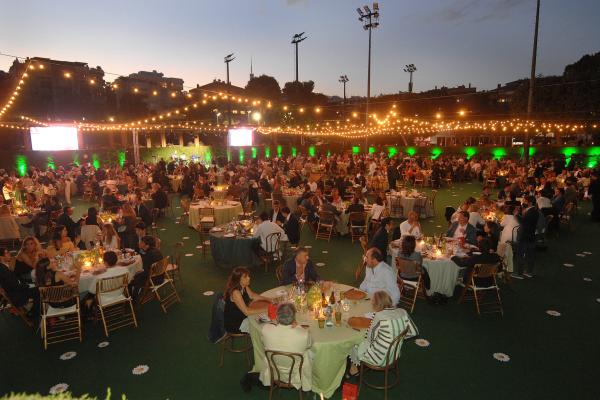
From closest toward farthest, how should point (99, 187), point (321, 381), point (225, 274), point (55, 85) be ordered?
point (321, 381), point (225, 274), point (99, 187), point (55, 85)

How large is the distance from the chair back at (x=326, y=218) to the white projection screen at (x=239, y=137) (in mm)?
17634

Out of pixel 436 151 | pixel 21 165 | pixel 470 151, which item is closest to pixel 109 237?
pixel 21 165

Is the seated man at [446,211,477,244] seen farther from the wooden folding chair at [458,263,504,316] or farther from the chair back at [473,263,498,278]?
the chair back at [473,263,498,278]

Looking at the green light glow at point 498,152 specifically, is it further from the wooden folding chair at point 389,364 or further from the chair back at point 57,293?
the chair back at point 57,293

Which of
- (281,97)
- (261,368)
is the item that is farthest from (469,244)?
(281,97)

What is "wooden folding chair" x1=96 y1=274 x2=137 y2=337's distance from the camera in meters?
5.60

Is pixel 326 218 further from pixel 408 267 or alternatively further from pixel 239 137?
pixel 239 137

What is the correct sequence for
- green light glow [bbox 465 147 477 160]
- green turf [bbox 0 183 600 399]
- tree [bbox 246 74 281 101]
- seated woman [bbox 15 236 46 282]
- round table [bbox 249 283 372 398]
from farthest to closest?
tree [bbox 246 74 281 101], green light glow [bbox 465 147 477 160], seated woman [bbox 15 236 46 282], green turf [bbox 0 183 600 399], round table [bbox 249 283 372 398]

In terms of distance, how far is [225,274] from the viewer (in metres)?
7.92

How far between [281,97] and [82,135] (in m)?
18.8

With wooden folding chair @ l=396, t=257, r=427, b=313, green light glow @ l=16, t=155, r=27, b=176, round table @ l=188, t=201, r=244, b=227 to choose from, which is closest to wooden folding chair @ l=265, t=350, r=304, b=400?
wooden folding chair @ l=396, t=257, r=427, b=313

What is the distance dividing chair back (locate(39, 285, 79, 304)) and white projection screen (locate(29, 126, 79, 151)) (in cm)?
1658

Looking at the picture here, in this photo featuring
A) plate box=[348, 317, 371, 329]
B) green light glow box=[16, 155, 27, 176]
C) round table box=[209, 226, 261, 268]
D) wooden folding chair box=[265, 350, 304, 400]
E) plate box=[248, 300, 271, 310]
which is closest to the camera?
wooden folding chair box=[265, 350, 304, 400]

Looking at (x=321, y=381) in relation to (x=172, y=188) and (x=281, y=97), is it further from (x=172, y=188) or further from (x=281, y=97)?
(x=281, y=97)
